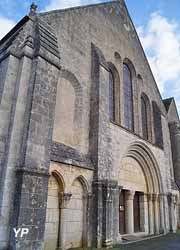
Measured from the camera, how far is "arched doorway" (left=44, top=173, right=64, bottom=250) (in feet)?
19.2

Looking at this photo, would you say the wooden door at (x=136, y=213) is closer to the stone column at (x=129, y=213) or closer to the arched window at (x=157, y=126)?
the stone column at (x=129, y=213)

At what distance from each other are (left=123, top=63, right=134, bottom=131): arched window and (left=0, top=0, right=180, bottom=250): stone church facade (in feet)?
0.18

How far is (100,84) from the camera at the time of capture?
849 centimetres

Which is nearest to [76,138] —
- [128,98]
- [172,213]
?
[128,98]

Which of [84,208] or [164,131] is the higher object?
[164,131]

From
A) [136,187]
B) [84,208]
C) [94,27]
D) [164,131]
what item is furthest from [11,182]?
[164,131]

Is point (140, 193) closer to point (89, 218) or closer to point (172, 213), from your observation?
point (172, 213)

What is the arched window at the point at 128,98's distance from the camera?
36.3 feet

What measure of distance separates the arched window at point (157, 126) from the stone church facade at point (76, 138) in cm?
8

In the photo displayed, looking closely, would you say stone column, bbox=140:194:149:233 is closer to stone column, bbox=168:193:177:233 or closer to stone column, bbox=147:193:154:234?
stone column, bbox=147:193:154:234

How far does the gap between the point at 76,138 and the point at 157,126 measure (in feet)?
23.0

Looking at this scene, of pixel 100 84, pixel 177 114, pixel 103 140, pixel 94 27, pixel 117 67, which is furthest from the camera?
pixel 177 114

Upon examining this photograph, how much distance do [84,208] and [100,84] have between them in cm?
444

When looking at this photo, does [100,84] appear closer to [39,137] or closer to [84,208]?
[39,137]
